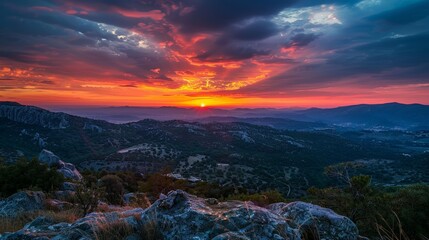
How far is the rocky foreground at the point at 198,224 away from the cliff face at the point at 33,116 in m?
159

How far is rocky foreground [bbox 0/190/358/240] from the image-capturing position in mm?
4496

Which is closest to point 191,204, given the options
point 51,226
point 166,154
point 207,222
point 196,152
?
point 207,222

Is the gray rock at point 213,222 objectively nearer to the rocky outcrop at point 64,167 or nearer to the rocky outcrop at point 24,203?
the rocky outcrop at point 24,203

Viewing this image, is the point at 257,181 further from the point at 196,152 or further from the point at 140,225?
the point at 140,225

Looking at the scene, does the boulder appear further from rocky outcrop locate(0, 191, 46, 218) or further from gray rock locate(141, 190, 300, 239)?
rocky outcrop locate(0, 191, 46, 218)

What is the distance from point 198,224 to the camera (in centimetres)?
478

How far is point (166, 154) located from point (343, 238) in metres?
111

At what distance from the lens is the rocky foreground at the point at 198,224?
450 centimetres

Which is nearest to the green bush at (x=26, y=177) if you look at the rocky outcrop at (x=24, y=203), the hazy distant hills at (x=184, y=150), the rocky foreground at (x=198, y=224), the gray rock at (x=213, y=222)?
the rocky outcrop at (x=24, y=203)

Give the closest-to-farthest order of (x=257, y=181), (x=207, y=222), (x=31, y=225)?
1. (x=207, y=222)
2. (x=31, y=225)
3. (x=257, y=181)

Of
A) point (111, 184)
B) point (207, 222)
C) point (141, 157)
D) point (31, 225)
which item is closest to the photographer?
point (207, 222)

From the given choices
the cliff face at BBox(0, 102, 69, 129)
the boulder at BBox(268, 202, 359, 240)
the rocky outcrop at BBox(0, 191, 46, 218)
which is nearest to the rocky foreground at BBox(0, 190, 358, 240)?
the boulder at BBox(268, 202, 359, 240)

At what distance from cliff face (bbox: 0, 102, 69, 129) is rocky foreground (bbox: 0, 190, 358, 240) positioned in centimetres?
15940

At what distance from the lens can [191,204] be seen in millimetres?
5480
